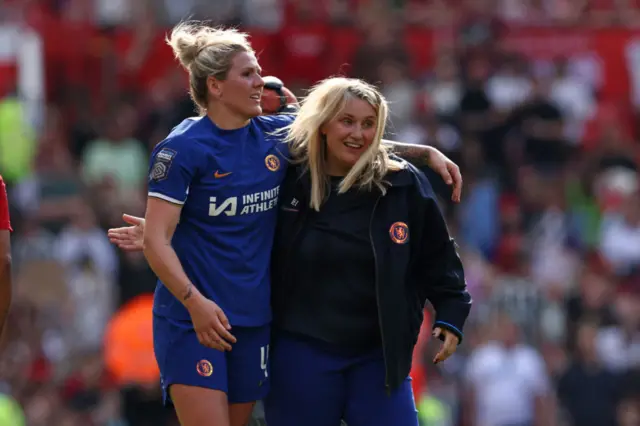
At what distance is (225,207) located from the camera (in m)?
5.57

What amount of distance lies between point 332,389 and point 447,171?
1.07 metres

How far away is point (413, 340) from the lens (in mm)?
5793

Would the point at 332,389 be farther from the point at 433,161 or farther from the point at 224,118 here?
the point at 224,118

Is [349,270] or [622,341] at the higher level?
[349,270]

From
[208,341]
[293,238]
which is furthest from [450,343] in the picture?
[208,341]

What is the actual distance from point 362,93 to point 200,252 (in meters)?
0.95

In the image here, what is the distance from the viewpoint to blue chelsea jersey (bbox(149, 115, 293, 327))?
552 cm

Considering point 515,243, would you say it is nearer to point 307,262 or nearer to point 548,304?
point 548,304

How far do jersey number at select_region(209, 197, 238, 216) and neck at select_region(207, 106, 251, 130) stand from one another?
1.03 feet

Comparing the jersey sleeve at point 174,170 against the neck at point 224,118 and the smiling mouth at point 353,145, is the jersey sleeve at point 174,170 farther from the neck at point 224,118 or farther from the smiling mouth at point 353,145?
the smiling mouth at point 353,145

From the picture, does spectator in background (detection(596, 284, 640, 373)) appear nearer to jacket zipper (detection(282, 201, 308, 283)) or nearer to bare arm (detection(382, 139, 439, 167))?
bare arm (detection(382, 139, 439, 167))

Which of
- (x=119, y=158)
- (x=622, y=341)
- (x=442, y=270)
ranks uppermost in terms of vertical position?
(x=442, y=270)

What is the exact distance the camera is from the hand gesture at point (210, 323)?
539cm

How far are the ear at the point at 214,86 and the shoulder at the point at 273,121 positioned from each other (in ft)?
0.97
